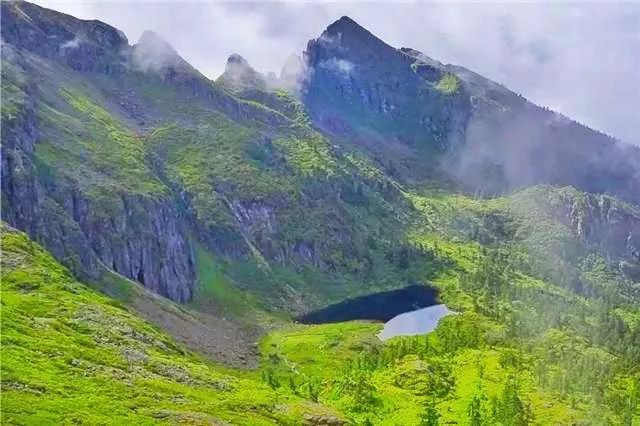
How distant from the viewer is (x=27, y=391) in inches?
4117

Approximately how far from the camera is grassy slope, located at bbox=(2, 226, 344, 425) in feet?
348

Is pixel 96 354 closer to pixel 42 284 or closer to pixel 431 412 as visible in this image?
pixel 42 284

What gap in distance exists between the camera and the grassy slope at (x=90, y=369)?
4181 inches

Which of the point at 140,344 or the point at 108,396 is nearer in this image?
the point at 108,396

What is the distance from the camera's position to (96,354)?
136125mm

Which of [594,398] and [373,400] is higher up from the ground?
[594,398]

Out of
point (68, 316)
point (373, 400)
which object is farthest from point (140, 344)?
point (373, 400)

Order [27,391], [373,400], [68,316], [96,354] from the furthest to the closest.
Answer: [373,400], [68,316], [96,354], [27,391]

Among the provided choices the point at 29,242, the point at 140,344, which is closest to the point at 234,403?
the point at 140,344

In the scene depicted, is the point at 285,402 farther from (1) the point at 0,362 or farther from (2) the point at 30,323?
(1) the point at 0,362

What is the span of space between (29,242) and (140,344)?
53306 mm

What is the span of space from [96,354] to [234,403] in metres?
26.5

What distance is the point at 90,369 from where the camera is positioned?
126 metres

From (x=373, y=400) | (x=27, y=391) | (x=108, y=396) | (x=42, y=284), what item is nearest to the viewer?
(x=27, y=391)
